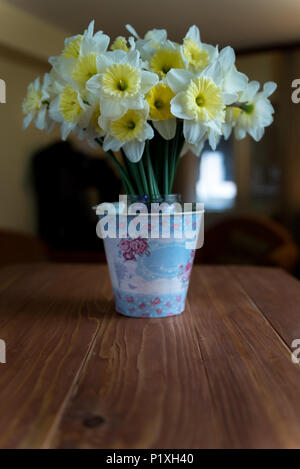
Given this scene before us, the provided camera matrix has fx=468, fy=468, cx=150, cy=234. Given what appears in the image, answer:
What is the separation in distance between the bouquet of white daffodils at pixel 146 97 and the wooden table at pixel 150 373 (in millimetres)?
292

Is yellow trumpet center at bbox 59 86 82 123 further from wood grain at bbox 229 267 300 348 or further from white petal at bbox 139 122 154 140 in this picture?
wood grain at bbox 229 267 300 348

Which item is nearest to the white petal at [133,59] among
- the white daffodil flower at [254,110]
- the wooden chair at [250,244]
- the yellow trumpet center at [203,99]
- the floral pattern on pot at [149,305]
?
the yellow trumpet center at [203,99]

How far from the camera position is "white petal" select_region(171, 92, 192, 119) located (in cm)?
82

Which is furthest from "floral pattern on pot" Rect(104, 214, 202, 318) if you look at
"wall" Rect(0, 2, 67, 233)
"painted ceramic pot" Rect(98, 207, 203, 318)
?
"wall" Rect(0, 2, 67, 233)

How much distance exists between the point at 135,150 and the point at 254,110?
0.28m

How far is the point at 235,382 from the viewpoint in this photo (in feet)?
2.07

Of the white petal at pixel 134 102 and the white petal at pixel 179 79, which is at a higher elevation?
the white petal at pixel 179 79

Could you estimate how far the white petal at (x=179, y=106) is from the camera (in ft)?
2.71

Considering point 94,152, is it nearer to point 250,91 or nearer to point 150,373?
point 250,91

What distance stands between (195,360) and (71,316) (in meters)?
0.34

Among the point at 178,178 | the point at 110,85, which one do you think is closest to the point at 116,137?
the point at 110,85

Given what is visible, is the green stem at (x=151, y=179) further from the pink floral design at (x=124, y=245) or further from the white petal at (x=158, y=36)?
the white petal at (x=158, y=36)

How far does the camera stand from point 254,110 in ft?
3.21

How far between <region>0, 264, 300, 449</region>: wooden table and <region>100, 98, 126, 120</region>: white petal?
0.39 metres
